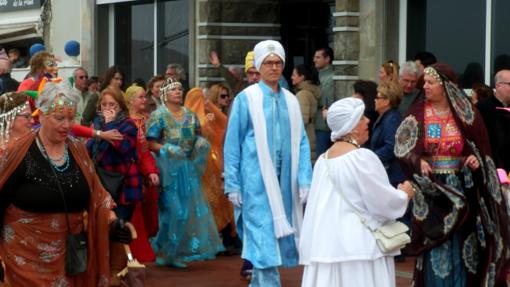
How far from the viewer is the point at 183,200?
1166 centimetres

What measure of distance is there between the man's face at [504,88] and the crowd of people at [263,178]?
1cm

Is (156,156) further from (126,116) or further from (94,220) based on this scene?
(94,220)

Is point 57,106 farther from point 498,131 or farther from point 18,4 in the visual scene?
point 18,4

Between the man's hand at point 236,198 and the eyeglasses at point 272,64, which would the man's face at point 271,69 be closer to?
the eyeglasses at point 272,64

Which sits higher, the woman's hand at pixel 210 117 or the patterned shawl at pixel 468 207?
the woman's hand at pixel 210 117

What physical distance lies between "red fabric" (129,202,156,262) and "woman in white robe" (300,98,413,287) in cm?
385

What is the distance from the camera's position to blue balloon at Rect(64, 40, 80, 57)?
1834 cm

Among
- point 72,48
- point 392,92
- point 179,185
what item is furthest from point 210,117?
point 72,48

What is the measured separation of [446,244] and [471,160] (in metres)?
0.64

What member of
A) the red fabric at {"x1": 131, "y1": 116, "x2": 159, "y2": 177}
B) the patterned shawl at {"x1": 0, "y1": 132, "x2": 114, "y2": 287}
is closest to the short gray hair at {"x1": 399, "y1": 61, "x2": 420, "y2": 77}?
the red fabric at {"x1": 131, "y1": 116, "x2": 159, "y2": 177}

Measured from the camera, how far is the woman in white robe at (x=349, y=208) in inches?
285

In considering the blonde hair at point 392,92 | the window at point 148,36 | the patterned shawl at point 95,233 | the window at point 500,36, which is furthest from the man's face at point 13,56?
the patterned shawl at point 95,233

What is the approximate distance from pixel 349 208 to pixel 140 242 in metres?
4.20

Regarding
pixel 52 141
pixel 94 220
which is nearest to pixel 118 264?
pixel 94 220
